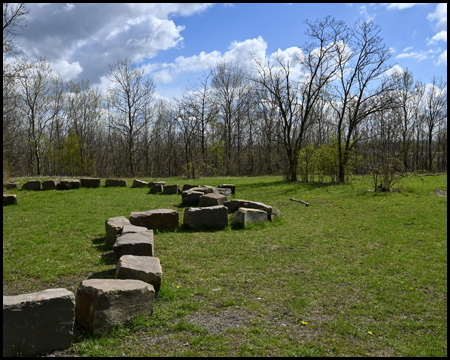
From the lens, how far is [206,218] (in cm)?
1048

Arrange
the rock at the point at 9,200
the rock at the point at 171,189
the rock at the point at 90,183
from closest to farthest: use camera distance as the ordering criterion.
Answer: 1. the rock at the point at 9,200
2. the rock at the point at 171,189
3. the rock at the point at 90,183

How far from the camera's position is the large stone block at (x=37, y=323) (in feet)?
11.9

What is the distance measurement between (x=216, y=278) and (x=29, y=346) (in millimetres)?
3243

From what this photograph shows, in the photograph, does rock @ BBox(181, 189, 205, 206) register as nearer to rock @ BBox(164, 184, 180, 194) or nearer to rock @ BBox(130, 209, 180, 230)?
rock @ BBox(164, 184, 180, 194)

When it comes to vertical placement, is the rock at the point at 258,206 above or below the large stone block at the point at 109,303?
above

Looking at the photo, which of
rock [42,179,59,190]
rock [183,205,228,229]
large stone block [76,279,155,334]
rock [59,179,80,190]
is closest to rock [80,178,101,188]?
rock [59,179,80,190]

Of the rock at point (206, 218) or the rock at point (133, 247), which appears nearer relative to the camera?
the rock at point (133, 247)

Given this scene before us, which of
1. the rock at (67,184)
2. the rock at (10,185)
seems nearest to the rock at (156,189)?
the rock at (67,184)

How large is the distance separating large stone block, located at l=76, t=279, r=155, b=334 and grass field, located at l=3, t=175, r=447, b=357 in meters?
0.14

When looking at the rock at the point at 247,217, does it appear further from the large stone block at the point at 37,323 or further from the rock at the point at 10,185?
the rock at the point at 10,185

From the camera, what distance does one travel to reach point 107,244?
Answer: 8.45m

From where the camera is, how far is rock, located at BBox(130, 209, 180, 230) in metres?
9.83

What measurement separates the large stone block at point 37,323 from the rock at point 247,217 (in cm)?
711

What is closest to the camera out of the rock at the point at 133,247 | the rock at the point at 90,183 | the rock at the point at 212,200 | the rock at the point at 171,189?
the rock at the point at 133,247
